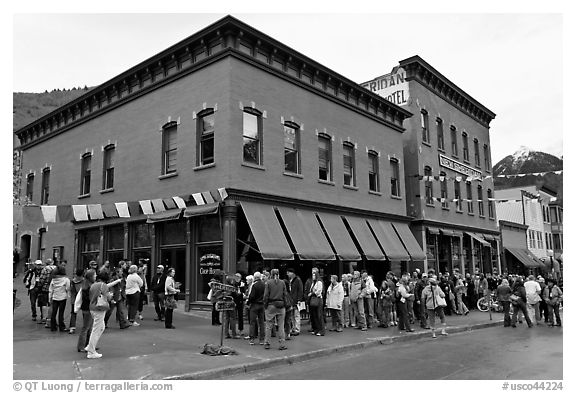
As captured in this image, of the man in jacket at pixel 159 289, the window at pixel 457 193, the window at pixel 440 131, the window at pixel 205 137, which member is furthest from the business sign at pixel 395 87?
the man in jacket at pixel 159 289

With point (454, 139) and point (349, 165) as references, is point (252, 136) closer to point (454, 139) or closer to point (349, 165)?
point (349, 165)

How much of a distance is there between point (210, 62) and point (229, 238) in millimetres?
6496

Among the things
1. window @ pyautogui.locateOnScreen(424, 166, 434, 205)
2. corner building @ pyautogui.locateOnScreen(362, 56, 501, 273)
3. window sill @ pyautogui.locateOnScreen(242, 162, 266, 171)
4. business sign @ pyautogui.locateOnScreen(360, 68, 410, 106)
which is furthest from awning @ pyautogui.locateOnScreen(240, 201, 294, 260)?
business sign @ pyautogui.locateOnScreen(360, 68, 410, 106)

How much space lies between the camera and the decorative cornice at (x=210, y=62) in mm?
17672

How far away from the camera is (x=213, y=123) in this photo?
17.8m

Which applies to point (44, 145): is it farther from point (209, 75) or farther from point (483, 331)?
point (483, 331)

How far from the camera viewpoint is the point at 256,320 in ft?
42.0

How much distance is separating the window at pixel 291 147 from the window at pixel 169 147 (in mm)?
4274

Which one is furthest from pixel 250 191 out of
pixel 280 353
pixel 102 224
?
pixel 102 224

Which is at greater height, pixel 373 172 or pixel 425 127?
pixel 425 127

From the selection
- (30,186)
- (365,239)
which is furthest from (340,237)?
(30,186)

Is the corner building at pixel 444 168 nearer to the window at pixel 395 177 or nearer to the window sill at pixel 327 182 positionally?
the window at pixel 395 177

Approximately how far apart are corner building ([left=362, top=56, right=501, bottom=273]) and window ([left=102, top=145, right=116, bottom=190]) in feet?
50.5

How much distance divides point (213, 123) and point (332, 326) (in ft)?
26.9
